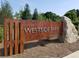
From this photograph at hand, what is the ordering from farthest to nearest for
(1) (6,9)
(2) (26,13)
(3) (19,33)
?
(2) (26,13)
(1) (6,9)
(3) (19,33)

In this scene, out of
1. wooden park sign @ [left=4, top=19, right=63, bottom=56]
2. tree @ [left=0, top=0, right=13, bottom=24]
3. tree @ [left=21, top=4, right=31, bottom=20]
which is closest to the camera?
wooden park sign @ [left=4, top=19, right=63, bottom=56]

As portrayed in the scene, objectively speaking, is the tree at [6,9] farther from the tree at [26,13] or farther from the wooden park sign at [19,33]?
the wooden park sign at [19,33]

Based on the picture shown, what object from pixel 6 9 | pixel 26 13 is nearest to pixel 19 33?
pixel 6 9

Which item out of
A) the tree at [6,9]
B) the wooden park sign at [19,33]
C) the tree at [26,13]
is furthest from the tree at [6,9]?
the wooden park sign at [19,33]

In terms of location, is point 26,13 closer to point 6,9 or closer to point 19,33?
point 6,9

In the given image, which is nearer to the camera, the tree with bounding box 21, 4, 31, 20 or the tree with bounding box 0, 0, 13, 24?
the tree with bounding box 0, 0, 13, 24

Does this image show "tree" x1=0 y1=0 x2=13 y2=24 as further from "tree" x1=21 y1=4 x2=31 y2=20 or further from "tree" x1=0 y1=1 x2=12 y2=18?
"tree" x1=21 y1=4 x2=31 y2=20

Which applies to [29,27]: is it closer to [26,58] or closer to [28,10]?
[26,58]

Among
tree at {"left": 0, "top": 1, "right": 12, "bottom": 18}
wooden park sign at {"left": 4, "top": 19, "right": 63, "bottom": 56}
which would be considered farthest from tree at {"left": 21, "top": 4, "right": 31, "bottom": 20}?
wooden park sign at {"left": 4, "top": 19, "right": 63, "bottom": 56}

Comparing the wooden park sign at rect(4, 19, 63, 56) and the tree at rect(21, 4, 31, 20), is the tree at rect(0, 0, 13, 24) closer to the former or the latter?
the tree at rect(21, 4, 31, 20)

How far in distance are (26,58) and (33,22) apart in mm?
3407

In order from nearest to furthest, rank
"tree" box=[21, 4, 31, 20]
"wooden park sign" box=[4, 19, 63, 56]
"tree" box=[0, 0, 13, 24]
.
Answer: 1. "wooden park sign" box=[4, 19, 63, 56]
2. "tree" box=[0, 0, 13, 24]
3. "tree" box=[21, 4, 31, 20]

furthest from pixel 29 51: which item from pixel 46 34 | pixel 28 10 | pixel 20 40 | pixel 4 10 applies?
pixel 28 10

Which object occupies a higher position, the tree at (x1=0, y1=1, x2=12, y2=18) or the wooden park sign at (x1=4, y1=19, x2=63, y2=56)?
the tree at (x1=0, y1=1, x2=12, y2=18)
